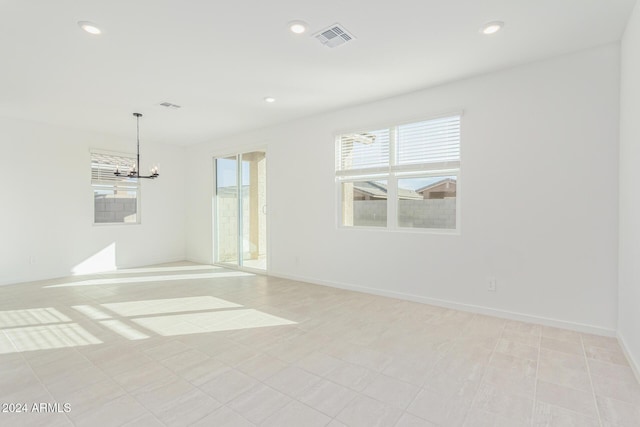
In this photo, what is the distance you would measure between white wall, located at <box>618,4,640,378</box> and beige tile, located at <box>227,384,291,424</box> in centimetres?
246

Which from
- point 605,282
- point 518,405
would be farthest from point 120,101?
point 605,282

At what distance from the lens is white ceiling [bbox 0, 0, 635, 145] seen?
7.58 feet

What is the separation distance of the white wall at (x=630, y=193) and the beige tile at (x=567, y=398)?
0.56 m

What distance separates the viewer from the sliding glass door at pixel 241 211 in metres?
5.88

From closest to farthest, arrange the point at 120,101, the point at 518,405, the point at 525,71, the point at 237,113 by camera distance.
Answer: the point at 518,405
the point at 525,71
the point at 120,101
the point at 237,113

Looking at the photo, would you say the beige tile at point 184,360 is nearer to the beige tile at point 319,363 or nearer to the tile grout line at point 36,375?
the tile grout line at point 36,375

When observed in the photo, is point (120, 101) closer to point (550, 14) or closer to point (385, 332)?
point (385, 332)

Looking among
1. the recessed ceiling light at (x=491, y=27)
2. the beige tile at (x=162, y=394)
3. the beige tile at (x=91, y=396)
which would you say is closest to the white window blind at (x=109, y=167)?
the beige tile at (x=91, y=396)

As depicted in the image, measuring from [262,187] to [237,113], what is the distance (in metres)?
1.50

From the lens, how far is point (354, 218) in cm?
459

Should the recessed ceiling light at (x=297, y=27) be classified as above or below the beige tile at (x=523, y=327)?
above

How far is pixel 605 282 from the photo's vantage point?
286 cm

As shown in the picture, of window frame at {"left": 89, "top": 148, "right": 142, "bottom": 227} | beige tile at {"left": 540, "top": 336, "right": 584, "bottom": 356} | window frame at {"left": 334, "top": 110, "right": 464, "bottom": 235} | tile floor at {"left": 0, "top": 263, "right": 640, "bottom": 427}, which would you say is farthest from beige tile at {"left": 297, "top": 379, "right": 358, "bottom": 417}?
window frame at {"left": 89, "top": 148, "right": 142, "bottom": 227}

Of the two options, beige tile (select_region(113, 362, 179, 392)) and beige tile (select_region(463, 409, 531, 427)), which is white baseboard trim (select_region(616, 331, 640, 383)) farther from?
beige tile (select_region(113, 362, 179, 392))
